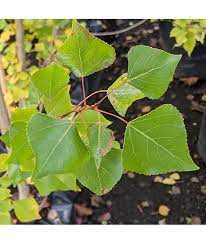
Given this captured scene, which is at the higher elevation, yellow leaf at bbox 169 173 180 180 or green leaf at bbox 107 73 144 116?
green leaf at bbox 107 73 144 116

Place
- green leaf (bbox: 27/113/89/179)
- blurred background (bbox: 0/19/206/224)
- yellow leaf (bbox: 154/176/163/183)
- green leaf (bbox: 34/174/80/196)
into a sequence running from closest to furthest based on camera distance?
green leaf (bbox: 27/113/89/179), green leaf (bbox: 34/174/80/196), blurred background (bbox: 0/19/206/224), yellow leaf (bbox: 154/176/163/183)

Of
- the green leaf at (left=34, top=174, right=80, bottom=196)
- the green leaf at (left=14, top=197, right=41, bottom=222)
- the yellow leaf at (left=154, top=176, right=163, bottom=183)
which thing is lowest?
the yellow leaf at (left=154, top=176, right=163, bottom=183)

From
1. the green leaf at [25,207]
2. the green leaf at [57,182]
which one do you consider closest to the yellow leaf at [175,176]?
the green leaf at [25,207]

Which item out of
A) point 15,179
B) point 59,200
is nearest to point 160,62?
point 15,179

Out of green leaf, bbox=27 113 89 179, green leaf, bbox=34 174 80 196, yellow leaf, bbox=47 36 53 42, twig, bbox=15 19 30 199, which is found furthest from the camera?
yellow leaf, bbox=47 36 53 42

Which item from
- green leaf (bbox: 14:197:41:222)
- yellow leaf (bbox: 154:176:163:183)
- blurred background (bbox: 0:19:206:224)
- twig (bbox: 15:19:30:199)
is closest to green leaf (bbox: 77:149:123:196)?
green leaf (bbox: 14:197:41:222)

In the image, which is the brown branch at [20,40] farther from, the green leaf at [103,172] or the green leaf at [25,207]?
the green leaf at [103,172]

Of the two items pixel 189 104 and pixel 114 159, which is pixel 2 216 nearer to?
pixel 114 159

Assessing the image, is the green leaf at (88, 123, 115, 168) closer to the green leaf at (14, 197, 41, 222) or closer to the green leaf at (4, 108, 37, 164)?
the green leaf at (4, 108, 37, 164)
